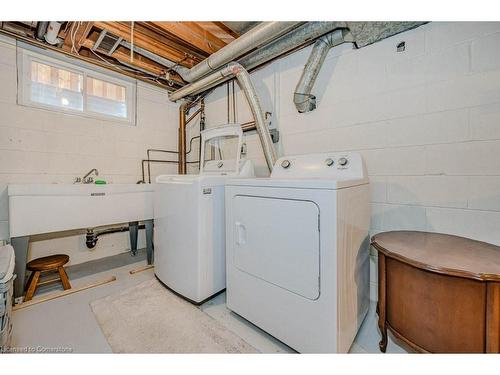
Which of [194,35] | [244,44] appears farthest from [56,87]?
[244,44]

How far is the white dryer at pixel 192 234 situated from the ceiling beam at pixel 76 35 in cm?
153

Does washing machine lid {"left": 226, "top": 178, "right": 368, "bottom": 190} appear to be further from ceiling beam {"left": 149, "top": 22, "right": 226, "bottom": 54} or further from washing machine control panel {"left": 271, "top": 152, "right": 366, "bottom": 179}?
ceiling beam {"left": 149, "top": 22, "right": 226, "bottom": 54}

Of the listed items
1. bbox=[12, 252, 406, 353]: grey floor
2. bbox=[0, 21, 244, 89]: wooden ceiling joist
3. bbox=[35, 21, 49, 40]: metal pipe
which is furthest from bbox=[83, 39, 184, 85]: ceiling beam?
bbox=[12, 252, 406, 353]: grey floor

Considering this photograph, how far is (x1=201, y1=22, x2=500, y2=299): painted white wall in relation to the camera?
1.33 m

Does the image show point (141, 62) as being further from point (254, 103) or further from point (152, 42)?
point (254, 103)

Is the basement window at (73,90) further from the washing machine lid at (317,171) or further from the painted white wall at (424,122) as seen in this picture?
the painted white wall at (424,122)

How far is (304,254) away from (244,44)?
6.16 ft

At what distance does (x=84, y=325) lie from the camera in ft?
4.87

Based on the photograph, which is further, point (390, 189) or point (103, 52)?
point (103, 52)

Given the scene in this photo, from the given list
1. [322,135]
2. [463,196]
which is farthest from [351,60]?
[463,196]

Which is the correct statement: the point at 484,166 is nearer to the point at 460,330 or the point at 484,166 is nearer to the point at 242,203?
the point at 460,330

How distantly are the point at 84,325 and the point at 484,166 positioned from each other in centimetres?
285

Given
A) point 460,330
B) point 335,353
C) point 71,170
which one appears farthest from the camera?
point 71,170

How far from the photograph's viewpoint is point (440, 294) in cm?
97
